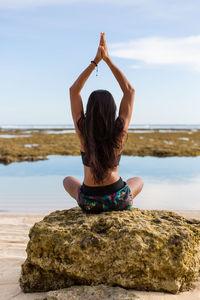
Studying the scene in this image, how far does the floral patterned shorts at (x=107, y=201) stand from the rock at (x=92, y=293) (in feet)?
3.06

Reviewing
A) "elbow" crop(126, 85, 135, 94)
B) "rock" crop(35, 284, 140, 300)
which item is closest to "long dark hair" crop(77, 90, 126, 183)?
"elbow" crop(126, 85, 135, 94)

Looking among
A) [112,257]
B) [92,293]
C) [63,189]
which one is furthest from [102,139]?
[63,189]

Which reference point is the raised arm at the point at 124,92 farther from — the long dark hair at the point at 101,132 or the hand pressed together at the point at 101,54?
the long dark hair at the point at 101,132

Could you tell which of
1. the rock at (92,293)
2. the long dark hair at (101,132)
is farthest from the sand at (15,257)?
the long dark hair at (101,132)

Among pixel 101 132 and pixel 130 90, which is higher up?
pixel 130 90

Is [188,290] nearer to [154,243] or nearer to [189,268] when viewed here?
[189,268]

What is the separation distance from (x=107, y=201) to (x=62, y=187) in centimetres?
657

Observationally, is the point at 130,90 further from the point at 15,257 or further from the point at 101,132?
the point at 15,257

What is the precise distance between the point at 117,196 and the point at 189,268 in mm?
1118

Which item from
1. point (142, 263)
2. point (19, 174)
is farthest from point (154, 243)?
point (19, 174)

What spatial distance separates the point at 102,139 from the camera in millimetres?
3654

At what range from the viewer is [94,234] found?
3441mm

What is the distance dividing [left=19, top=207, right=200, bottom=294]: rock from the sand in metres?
0.10

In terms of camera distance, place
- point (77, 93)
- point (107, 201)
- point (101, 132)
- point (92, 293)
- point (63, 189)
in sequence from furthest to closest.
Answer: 1. point (63, 189)
2. point (77, 93)
3. point (107, 201)
4. point (101, 132)
5. point (92, 293)
